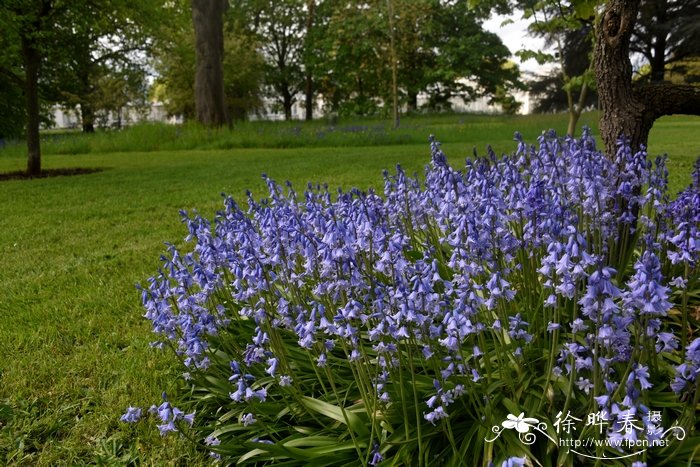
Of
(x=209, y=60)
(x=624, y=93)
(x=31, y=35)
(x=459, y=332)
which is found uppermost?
(x=209, y=60)

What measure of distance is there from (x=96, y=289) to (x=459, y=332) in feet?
12.8

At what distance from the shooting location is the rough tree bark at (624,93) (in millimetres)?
3236

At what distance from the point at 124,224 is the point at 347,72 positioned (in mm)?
29794

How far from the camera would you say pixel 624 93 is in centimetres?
333

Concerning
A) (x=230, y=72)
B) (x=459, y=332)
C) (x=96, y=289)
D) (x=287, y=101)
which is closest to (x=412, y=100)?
(x=287, y=101)

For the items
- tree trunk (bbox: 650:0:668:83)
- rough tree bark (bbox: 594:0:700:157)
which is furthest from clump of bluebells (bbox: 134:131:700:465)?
tree trunk (bbox: 650:0:668:83)

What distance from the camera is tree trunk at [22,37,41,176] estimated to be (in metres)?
11.0

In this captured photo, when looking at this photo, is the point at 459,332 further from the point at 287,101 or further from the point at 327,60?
the point at 287,101

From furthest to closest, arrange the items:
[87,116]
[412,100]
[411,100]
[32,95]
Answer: [412,100], [411,100], [87,116], [32,95]

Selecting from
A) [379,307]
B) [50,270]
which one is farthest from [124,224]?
[379,307]

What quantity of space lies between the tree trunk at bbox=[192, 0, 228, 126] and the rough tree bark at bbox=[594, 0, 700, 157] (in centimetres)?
1584

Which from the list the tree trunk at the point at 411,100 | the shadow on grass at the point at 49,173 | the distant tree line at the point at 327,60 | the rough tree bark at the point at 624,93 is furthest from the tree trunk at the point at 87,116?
the rough tree bark at the point at 624,93

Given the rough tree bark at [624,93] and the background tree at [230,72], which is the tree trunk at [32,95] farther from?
the background tree at [230,72]

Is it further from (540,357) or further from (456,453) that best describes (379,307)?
(540,357)
